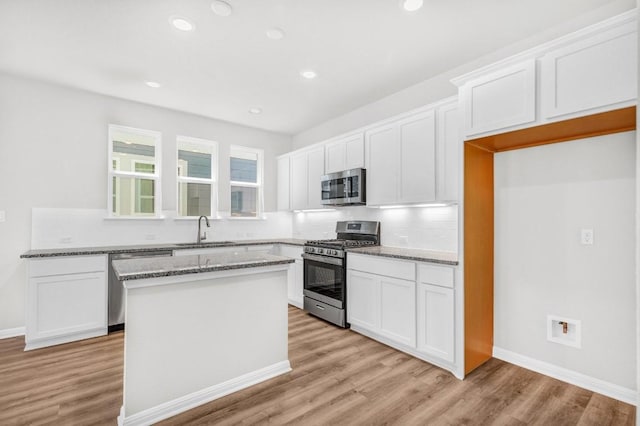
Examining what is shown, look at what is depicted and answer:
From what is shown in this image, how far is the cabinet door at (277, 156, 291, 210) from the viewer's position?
5383 mm

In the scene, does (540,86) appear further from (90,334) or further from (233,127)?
(90,334)

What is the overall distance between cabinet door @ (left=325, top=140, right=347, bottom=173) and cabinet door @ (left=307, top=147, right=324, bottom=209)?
0.14m

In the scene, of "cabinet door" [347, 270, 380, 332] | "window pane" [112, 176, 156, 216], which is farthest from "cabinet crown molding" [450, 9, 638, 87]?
"window pane" [112, 176, 156, 216]

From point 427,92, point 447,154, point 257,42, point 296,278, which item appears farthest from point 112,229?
point 427,92

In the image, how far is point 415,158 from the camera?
329cm

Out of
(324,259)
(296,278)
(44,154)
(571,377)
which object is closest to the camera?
(571,377)

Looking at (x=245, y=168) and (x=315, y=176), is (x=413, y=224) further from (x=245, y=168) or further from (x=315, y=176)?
(x=245, y=168)

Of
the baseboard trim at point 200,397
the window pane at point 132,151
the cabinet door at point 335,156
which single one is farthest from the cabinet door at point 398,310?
the window pane at point 132,151

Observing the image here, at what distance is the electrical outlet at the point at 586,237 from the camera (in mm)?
2377

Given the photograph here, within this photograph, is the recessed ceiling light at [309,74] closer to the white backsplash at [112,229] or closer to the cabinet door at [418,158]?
the cabinet door at [418,158]

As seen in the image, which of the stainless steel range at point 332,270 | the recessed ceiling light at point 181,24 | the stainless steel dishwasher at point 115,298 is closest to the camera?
the recessed ceiling light at point 181,24

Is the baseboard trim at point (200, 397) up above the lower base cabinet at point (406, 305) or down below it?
below

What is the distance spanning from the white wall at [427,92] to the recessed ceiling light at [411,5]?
44.6 inches

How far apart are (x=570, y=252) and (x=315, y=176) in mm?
3206
